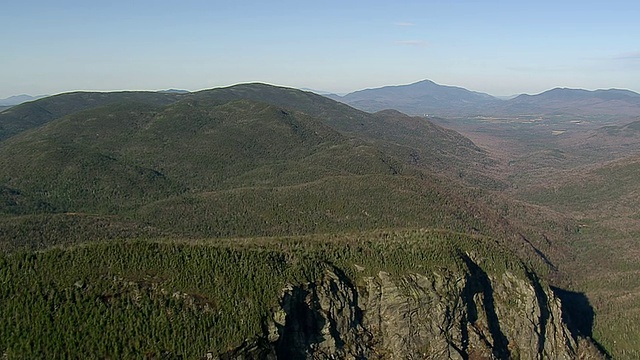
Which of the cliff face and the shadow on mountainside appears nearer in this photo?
the cliff face

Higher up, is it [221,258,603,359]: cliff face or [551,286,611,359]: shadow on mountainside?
[221,258,603,359]: cliff face

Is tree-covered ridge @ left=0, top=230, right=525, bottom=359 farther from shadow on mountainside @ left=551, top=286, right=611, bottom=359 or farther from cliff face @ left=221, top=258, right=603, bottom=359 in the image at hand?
shadow on mountainside @ left=551, top=286, right=611, bottom=359

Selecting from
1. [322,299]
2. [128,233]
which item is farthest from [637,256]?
[128,233]

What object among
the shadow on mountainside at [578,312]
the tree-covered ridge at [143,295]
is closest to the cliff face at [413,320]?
the tree-covered ridge at [143,295]

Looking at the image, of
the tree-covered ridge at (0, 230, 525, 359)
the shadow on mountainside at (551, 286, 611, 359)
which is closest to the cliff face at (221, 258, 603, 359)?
the tree-covered ridge at (0, 230, 525, 359)

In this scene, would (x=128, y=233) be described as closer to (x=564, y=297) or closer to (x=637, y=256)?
(x=564, y=297)

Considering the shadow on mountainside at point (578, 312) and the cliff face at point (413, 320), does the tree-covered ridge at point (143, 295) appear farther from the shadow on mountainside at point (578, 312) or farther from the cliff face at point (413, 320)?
the shadow on mountainside at point (578, 312)

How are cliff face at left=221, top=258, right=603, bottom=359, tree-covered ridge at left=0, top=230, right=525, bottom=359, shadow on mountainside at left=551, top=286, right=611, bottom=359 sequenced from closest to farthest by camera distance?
tree-covered ridge at left=0, top=230, right=525, bottom=359 → cliff face at left=221, top=258, right=603, bottom=359 → shadow on mountainside at left=551, top=286, right=611, bottom=359

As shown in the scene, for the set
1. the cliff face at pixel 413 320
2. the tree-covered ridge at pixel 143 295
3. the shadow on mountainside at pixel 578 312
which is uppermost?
the tree-covered ridge at pixel 143 295
